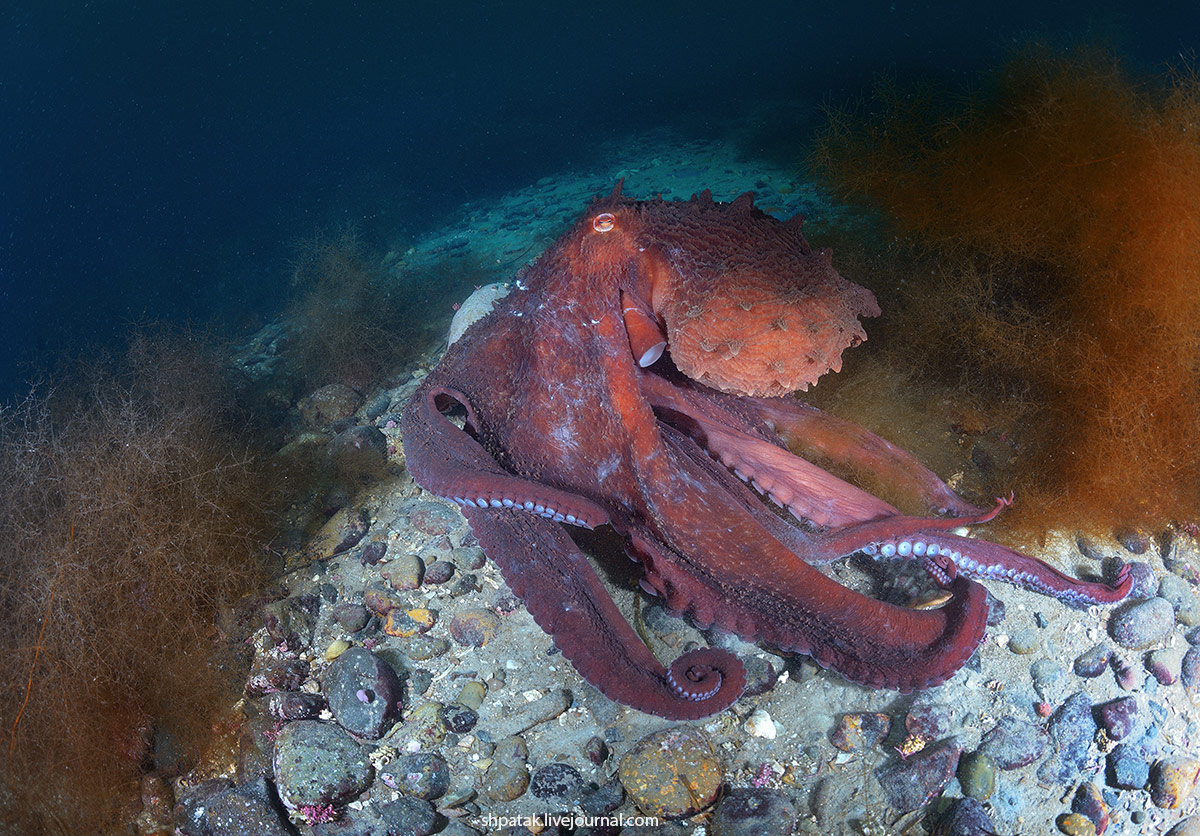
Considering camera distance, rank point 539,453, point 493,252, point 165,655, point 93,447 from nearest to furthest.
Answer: point 539,453, point 165,655, point 93,447, point 493,252

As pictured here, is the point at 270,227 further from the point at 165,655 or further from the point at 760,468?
the point at 760,468

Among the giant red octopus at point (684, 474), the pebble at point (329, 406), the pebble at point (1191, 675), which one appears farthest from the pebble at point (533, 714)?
the pebble at point (329, 406)

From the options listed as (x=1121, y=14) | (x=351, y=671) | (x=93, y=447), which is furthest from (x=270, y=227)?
(x=1121, y=14)

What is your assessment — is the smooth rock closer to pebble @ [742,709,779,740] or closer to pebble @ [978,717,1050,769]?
pebble @ [742,709,779,740]

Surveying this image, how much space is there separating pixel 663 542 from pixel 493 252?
25.7 feet

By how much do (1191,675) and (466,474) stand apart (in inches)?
108

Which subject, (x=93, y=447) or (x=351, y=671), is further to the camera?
(x=93, y=447)

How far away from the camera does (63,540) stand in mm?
3221

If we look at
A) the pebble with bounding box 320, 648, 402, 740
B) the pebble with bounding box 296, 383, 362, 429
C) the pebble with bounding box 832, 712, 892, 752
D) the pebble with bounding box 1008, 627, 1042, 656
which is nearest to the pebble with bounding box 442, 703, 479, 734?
the pebble with bounding box 320, 648, 402, 740

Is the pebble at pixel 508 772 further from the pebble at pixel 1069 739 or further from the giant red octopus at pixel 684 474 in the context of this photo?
the pebble at pixel 1069 739

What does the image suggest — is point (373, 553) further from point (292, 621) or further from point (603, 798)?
point (603, 798)

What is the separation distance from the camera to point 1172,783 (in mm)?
1984

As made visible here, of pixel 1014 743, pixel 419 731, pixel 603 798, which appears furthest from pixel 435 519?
pixel 1014 743

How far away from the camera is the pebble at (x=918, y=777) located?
2035 mm
